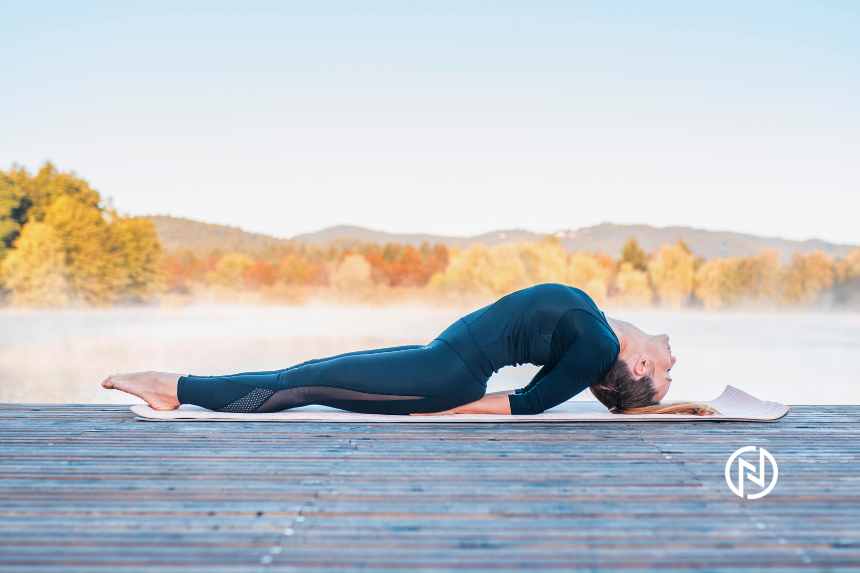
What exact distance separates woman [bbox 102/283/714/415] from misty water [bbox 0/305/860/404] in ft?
37.7

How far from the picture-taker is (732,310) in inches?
824

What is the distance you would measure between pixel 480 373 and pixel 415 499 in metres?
0.99

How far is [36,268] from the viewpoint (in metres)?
23.7

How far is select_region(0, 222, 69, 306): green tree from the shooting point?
898 inches

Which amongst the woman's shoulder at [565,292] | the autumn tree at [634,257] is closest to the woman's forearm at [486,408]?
the woman's shoulder at [565,292]

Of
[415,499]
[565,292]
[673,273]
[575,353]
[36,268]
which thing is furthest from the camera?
[36,268]

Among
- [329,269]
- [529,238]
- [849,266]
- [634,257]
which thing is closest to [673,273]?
[634,257]

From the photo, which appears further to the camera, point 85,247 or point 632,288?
point 85,247

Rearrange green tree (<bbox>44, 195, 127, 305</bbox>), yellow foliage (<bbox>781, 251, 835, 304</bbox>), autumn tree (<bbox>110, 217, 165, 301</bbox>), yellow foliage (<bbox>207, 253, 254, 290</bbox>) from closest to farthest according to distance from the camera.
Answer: yellow foliage (<bbox>781, 251, 835, 304</bbox>)
yellow foliage (<bbox>207, 253, 254, 290</bbox>)
green tree (<bbox>44, 195, 127, 305</bbox>)
autumn tree (<bbox>110, 217, 165, 301</bbox>)

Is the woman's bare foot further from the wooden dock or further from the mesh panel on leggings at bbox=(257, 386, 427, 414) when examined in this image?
the mesh panel on leggings at bbox=(257, 386, 427, 414)

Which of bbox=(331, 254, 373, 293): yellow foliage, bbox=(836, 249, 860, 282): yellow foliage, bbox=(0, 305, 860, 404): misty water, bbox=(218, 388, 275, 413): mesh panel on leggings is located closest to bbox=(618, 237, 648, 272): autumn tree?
bbox=(0, 305, 860, 404): misty water

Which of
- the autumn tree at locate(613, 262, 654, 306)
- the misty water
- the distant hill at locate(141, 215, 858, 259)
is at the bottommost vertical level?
the misty water

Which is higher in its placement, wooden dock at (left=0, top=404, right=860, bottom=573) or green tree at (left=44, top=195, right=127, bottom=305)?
green tree at (left=44, top=195, right=127, bottom=305)

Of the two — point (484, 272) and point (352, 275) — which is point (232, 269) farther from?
point (484, 272)
